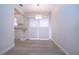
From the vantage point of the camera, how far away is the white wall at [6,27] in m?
2.43

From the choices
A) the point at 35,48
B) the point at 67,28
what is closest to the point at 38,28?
the point at 35,48

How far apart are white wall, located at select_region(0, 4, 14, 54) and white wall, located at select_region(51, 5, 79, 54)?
795 millimetres

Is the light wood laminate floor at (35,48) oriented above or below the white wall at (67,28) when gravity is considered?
below

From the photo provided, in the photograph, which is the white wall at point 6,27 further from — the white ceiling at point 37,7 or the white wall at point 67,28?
the white wall at point 67,28

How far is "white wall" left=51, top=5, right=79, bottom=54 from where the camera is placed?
93.6 inches

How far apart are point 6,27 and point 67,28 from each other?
1.13 meters

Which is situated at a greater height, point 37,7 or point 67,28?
point 37,7

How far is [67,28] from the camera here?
248cm

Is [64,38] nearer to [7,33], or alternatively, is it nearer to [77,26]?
[77,26]

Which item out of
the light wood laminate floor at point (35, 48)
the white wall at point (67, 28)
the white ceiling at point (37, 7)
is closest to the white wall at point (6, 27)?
the light wood laminate floor at point (35, 48)

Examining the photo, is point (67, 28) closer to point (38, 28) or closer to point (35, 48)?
point (38, 28)

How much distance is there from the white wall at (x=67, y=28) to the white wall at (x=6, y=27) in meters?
0.79

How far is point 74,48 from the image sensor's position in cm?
238

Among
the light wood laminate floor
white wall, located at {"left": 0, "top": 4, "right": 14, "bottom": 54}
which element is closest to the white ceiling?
white wall, located at {"left": 0, "top": 4, "right": 14, "bottom": 54}
